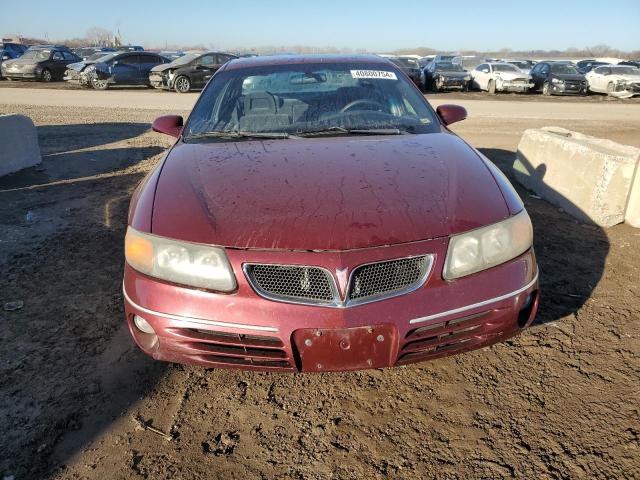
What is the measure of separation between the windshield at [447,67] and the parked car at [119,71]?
11.9 m

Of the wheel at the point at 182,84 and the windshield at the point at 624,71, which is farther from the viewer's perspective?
the windshield at the point at 624,71

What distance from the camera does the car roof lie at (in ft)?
12.4

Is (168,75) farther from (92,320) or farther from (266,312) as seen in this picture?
(266,312)

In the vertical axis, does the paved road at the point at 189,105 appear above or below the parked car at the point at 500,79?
below

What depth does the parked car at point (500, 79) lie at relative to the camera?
66.7 ft

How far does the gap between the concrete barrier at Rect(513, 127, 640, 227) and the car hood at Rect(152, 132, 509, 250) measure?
2.19 meters

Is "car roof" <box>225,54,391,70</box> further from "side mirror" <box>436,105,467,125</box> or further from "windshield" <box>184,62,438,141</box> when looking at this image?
"side mirror" <box>436,105,467,125</box>

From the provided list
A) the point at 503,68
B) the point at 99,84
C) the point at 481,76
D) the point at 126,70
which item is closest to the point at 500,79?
the point at 503,68

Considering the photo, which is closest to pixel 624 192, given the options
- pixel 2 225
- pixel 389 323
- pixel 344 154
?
pixel 344 154

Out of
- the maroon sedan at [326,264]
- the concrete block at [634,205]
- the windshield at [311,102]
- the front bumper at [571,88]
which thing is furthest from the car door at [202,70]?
the maroon sedan at [326,264]

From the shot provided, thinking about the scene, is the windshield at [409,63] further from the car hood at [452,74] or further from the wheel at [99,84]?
the wheel at [99,84]

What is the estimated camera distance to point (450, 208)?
7.11 feet

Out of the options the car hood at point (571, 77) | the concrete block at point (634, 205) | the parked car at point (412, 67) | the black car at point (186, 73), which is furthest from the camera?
the parked car at point (412, 67)

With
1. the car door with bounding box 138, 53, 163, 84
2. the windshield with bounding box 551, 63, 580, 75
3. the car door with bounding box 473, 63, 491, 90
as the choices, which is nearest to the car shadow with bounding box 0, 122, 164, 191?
the car door with bounding box 138, 53, 163, 84
